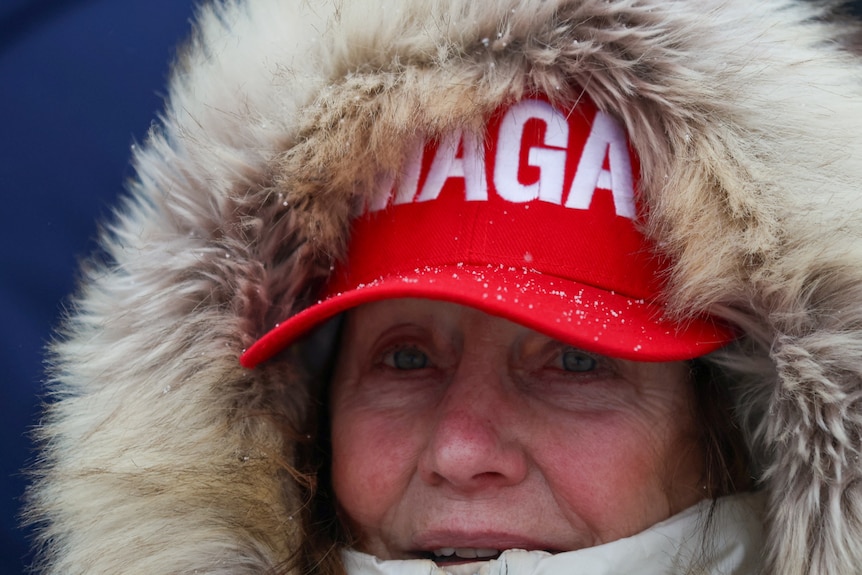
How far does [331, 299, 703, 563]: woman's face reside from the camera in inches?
47.4

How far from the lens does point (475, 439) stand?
1.21 m

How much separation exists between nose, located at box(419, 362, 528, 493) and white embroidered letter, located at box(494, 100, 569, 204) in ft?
0.89

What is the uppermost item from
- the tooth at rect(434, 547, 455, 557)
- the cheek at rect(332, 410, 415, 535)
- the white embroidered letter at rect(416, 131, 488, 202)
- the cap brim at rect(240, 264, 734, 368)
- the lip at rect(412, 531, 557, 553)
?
the white embroidered letter at rect(416, 131, 488, 202)

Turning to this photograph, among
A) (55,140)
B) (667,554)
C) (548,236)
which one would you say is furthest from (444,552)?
(55,140)

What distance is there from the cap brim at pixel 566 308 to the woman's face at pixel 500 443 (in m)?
0.16

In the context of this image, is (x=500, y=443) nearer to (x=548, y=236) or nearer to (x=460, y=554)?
(x=460, y=554)

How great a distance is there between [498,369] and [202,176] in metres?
0.50

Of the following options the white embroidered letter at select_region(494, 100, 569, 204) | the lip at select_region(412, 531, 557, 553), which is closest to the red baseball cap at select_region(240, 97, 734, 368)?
the white embroidered letter at select_region(494, 100, 569, 204)

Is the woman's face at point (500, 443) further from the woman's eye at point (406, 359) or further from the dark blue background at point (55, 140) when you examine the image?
the dark blue background at point (55, 140)

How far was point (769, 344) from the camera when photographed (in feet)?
3.77

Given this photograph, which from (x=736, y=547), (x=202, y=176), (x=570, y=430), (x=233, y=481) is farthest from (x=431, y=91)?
(x=736, y=547)

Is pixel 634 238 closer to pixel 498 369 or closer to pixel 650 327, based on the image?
pixel 650 327

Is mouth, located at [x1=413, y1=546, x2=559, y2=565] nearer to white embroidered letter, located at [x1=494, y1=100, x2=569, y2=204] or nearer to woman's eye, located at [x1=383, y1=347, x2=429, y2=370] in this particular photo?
woman's eye, located at [x1=383, y1=347, x2=429, y2=370]

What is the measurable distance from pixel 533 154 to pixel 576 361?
315mm
